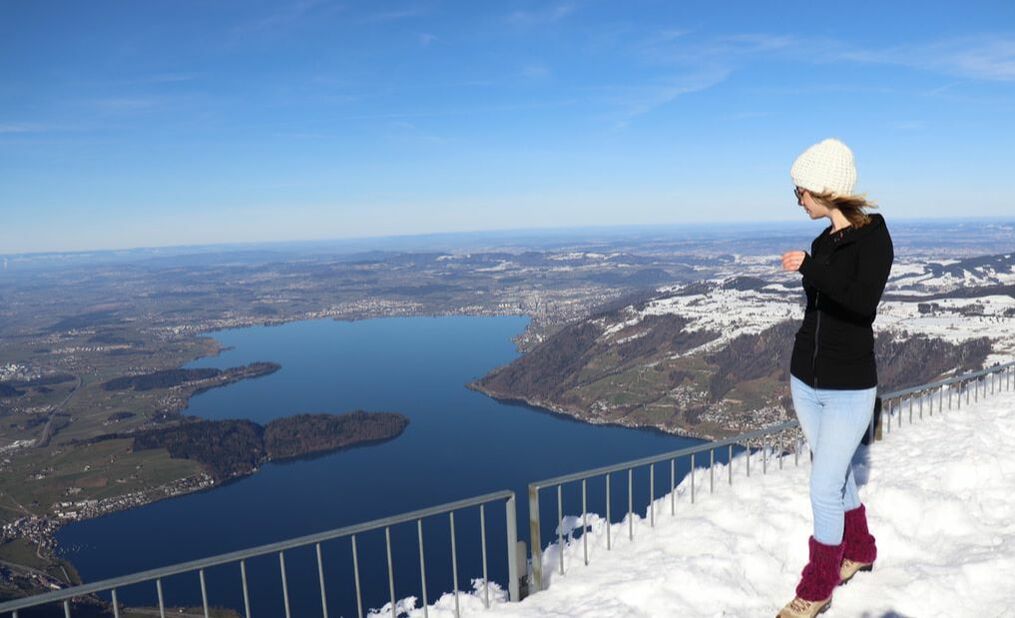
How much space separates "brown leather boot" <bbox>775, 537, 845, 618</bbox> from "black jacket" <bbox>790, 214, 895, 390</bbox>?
1.37 m

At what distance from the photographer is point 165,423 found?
130m

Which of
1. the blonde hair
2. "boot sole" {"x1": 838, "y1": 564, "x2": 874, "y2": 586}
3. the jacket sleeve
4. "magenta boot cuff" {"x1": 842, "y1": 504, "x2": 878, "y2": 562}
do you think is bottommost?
"boot sole" {"x1": 838, "y1": 564, "x2": 874, "y2": 586}

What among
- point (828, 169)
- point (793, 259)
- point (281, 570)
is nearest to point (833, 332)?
point (793, 259)

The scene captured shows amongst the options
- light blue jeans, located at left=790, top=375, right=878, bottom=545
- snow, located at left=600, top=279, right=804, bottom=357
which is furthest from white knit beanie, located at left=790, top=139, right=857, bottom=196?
snow, located at left=600, top=279, right=804, bottom=357

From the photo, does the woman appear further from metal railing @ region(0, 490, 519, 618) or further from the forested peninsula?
the forested peninsula

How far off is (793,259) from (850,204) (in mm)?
549

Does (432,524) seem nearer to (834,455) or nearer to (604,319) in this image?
(834,455)

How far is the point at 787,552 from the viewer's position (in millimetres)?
5969

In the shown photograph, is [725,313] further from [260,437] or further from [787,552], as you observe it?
[787,552]

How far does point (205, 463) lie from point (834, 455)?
117995 mm

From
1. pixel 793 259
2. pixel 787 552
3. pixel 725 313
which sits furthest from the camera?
pixel 725 313

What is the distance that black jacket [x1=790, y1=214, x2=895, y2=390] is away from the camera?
367 cm

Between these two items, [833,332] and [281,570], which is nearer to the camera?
[833,332]

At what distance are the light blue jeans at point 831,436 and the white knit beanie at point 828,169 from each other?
1362 millimetres
